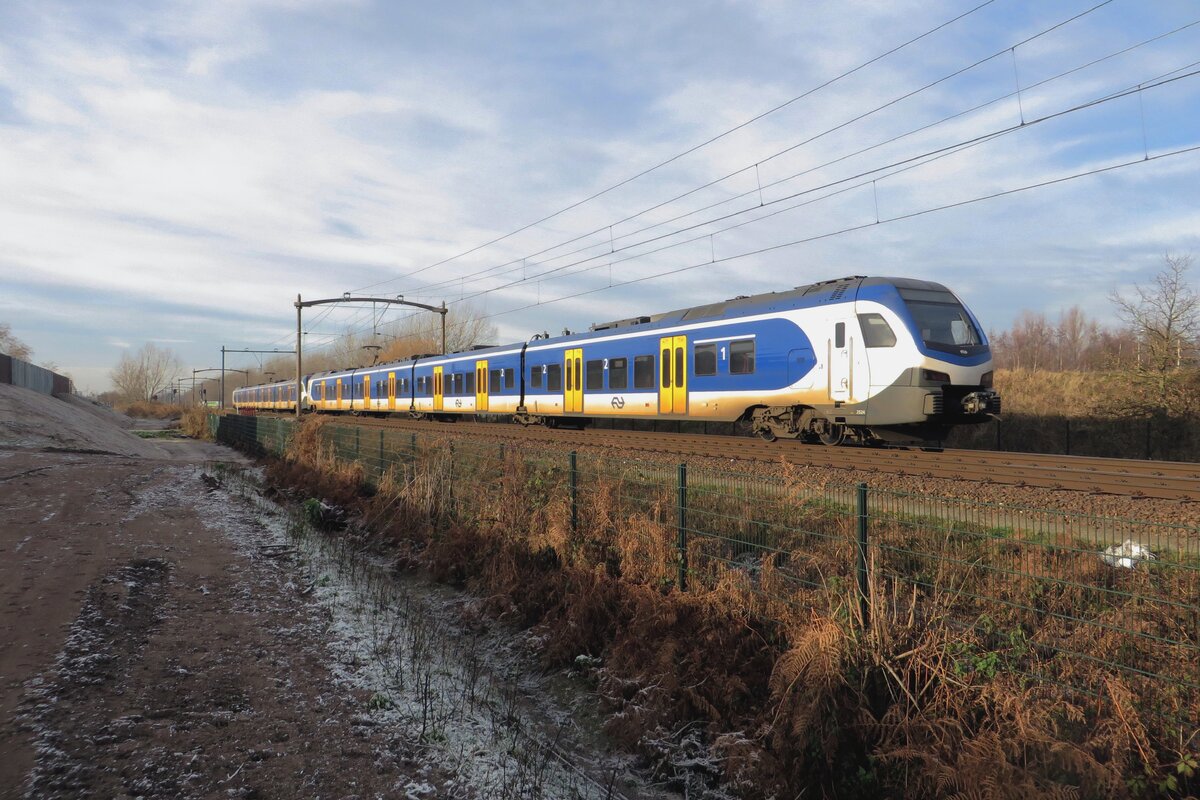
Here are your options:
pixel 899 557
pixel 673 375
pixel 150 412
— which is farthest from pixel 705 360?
pixel 150 412

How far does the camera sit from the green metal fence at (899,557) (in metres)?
3.84

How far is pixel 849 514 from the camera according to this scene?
546 cm

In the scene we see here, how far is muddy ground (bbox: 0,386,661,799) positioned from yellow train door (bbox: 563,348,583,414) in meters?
11.8

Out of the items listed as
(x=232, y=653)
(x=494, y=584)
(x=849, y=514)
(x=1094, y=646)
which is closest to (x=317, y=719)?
(x=232, y=653)

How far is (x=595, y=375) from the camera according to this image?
19.7m

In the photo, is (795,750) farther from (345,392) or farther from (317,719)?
(345,392)

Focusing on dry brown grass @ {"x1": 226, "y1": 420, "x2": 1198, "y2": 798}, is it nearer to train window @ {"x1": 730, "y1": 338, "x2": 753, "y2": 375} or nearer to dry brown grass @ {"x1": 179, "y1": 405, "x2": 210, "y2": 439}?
train window @ {"x1": 730, "y1": 338, "x2": 753, "y2": 375}

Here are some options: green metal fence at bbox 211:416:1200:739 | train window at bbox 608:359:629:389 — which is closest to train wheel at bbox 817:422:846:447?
train window at bbox 608:359:629:389

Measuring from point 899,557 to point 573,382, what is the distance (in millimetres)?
15737

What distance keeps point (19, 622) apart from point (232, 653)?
1894 mm

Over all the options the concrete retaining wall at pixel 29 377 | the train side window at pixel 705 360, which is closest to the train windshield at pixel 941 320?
the train side window at pixel 705 360

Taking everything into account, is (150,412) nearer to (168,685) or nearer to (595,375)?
(595,375)

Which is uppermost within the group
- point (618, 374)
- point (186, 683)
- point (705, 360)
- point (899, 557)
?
point (705, 360)

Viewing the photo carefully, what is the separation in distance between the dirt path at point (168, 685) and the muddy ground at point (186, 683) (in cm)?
1
